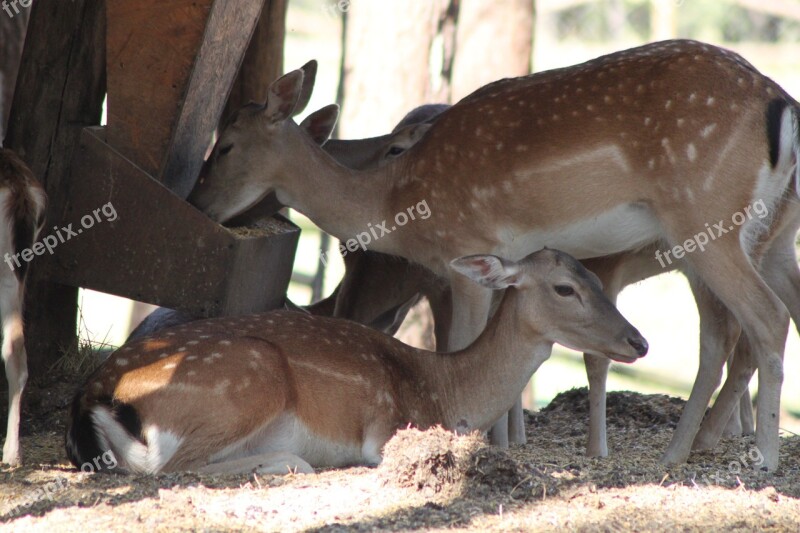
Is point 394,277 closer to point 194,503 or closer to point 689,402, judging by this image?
point 689,402

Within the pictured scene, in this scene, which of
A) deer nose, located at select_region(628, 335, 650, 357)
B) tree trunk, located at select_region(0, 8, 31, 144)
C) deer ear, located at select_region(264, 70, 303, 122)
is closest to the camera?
deer nose, located at select_region(628, 335, 650, 357)

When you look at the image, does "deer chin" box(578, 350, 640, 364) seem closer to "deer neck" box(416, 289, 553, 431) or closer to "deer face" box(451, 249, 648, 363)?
"deer face" box(451, 249, 648, 363)

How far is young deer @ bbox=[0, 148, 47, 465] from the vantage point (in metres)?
5.27

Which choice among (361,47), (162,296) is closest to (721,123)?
(162,296)

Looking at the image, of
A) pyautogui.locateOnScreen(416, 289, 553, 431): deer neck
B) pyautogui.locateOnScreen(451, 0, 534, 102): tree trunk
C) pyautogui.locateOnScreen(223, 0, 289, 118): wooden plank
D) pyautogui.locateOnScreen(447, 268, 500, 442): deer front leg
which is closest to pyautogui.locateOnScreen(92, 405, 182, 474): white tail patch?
pyautogui.locateOnScreen(416, 289, 553, 431): deer neck

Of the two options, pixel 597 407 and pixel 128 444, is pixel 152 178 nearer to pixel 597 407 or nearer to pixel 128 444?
pixel 128 444

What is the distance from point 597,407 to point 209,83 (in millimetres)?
2768

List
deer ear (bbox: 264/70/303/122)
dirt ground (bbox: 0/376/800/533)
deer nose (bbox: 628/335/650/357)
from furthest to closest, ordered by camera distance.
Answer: deer ear (bbox: 264/70/303/122)
deer nose (bbox: 628/335/650/357)
dirt ground (bbox: 0/376/800/533)

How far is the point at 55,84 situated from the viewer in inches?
249

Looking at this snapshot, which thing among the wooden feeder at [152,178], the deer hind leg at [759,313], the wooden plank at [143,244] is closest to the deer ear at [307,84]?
the wooden feeder at [152,178]

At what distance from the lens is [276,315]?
5723 mm

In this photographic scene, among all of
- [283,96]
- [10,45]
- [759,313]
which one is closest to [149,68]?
[283,96]

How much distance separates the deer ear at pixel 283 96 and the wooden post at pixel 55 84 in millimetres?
953

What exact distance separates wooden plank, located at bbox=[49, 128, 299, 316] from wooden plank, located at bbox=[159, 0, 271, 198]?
24 cm
